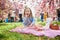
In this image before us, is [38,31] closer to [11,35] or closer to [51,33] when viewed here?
[51,33]

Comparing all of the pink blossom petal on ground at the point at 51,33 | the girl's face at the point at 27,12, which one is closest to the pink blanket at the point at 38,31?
the pink blossom petal on ground at the point at 51,33

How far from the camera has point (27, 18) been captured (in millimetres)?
1080

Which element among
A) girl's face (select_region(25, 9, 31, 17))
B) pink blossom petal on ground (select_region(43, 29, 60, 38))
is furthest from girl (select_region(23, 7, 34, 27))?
pink blossom petal on ground (select_region(43, 29, 60, 38))

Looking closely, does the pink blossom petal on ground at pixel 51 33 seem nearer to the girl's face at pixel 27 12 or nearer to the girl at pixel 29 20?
the girl at pixel 29 20

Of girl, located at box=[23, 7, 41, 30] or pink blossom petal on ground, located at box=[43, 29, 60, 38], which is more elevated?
girl, located at box=[23, 7, 41, 30]

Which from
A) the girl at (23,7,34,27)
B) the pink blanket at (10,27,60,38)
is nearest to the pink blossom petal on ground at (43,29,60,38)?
the pink blanket at (10,27,60,38)

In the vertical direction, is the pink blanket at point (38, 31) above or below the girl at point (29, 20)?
below

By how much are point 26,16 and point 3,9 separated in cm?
20

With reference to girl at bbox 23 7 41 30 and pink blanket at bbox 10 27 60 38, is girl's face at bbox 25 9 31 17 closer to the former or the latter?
girl at bbox 23 7 41 30

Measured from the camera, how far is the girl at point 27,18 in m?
1.08

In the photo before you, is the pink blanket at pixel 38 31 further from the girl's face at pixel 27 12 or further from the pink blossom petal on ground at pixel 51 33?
the girl's face at pixel 27 12

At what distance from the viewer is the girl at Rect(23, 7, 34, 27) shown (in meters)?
1.08

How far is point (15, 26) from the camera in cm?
108

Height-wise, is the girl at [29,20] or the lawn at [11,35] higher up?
the girl at [29,20]
